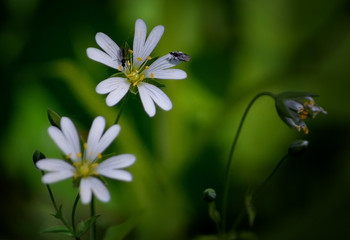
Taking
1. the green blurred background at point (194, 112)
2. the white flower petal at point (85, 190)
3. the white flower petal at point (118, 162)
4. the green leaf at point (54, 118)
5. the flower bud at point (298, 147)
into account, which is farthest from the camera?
the green blurred background at point (194, 112)

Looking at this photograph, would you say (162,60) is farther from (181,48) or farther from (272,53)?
(272,53)

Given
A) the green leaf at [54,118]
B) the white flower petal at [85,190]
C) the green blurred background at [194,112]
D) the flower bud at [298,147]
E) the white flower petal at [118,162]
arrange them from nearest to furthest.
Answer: the white flower petal at [85,190]
the white flower petal at [118,162]
the green leaf at [54,118]
the flower bud at [298,147]
the green blurred background at [194,112]

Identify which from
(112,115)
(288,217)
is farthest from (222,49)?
(288,217)

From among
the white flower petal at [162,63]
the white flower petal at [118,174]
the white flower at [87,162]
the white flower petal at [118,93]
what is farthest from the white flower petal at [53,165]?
the white flower petal at [162,63]

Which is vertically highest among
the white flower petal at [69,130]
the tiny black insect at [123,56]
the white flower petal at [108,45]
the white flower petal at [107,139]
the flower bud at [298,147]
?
the white flower petal at [108,45]

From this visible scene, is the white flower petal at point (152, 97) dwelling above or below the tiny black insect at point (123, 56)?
below

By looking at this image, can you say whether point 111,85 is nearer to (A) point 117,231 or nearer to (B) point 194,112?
(A) point 117,231

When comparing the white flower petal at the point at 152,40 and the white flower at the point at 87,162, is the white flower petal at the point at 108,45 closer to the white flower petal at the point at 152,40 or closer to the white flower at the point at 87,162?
the white flower petal at the point at 152,40
